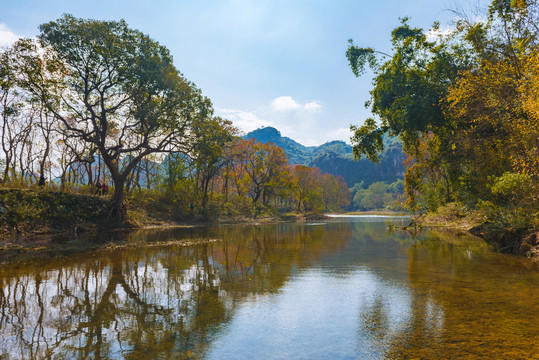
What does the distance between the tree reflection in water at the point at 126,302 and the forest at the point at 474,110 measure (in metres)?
9.93

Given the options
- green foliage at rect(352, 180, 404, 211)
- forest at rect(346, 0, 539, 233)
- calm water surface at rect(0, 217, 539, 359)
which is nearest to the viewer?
calm water surface at rect(0, 217, 539, 359)

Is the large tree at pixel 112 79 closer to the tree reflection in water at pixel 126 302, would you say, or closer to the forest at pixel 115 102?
the forest at pixel 115 102

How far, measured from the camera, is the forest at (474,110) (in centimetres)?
1198

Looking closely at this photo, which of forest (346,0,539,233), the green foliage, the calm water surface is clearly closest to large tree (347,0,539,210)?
forest (346,0,539,233)

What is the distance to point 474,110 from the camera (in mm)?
14156

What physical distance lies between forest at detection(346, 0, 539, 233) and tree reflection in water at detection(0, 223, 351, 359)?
993 cm

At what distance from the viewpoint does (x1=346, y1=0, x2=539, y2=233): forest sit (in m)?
12.0

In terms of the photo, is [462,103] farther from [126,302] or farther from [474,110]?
[126,302]

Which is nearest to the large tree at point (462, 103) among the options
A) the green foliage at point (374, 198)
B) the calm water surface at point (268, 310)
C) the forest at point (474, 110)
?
the forest at point (474, 110)

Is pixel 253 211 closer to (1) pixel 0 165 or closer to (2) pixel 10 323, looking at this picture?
(1) pixel 0 165

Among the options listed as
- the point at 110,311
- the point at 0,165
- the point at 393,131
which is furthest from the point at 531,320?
the point at 0,165

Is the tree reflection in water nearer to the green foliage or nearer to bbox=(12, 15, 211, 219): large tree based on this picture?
bbox=(12, 15, 211, 219): large tree

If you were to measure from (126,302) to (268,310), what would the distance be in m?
3.30

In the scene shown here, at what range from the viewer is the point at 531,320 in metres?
5.61
